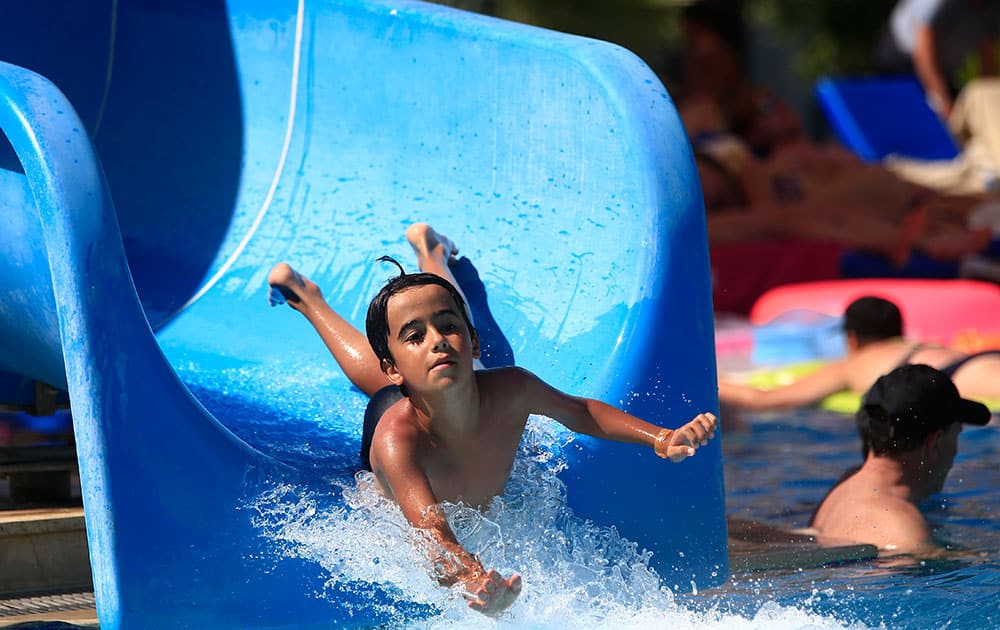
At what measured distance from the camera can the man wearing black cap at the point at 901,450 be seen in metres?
3.21

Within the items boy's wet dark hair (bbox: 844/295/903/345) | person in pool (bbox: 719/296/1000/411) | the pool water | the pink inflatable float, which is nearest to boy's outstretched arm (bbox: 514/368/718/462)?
the pool water

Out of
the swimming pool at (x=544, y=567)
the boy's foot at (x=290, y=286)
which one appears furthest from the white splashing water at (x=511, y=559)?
the boy's foot at (x=290, y=286)

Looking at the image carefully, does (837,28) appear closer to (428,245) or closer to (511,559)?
(428,245)

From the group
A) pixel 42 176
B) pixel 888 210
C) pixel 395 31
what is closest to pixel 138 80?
pixel 395 31

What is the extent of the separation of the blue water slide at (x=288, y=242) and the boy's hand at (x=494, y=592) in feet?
1.23

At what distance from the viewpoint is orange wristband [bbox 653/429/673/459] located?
2334 millimetres

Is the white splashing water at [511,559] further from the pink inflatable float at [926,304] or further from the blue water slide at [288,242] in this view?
the pink inflatable float at [926,304]

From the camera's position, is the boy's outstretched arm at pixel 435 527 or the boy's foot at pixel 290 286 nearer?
the boy's outstretched arm at pixel 435 527

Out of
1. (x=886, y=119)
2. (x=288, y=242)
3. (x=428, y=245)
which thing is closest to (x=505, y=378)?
(x=428, y=245)

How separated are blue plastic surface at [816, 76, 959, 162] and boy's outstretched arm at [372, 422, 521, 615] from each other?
7141 mm

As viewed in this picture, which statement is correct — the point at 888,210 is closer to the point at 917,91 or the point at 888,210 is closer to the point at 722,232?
the point at 722,232

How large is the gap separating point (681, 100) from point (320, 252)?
265 inches

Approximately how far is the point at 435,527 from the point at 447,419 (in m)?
0.26

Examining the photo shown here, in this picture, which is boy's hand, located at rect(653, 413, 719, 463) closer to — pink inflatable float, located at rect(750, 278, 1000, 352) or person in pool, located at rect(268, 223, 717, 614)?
person in pool, located at rect(268, 223, 717, 614)
